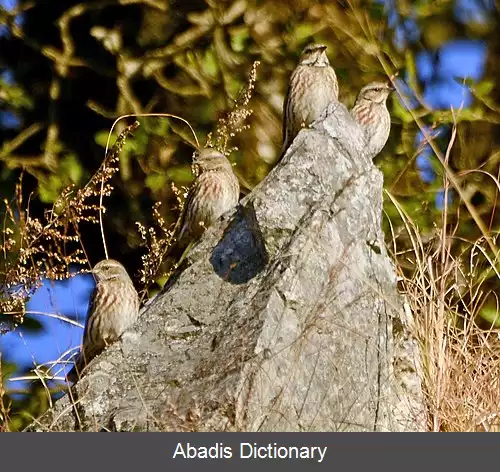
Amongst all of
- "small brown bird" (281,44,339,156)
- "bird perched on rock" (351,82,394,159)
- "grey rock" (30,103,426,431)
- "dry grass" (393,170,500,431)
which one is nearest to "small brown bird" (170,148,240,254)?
"small brown bird" (281,44,339,156)

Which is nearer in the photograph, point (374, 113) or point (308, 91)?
point (308, 91)

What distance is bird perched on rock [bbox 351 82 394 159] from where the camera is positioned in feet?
24.7

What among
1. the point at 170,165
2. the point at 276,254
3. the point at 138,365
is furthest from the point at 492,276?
the point at 138,365

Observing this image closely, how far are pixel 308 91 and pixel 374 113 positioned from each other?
0.43m

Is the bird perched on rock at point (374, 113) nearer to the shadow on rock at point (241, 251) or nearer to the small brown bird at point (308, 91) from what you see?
the small brown bird at point (308, 91)

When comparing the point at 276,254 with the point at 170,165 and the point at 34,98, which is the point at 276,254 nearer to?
the point at 170,165

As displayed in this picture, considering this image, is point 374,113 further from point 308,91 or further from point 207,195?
point 207,195

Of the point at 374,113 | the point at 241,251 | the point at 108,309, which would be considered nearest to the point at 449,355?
the point at 241,251

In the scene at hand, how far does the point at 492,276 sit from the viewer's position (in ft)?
26.7

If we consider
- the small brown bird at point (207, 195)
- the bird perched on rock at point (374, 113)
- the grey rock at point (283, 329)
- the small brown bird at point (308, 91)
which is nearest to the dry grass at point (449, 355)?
the grey rock at point (283, 329)

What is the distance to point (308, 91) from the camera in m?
7.47

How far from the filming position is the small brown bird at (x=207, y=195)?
24.1 feet
